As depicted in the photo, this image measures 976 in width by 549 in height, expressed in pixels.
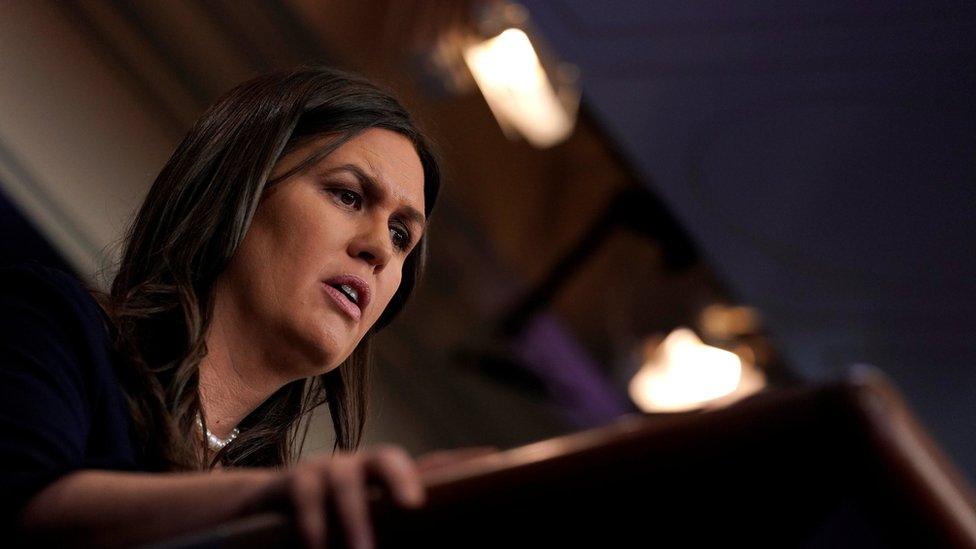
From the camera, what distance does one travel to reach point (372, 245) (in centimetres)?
88

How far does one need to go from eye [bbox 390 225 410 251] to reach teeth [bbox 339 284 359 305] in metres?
0.11

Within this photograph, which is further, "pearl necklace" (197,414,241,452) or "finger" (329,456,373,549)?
"pearl necklace" (197,414,241,452)

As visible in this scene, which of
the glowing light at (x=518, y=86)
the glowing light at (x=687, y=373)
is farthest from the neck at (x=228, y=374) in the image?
the glowing light at (x=687, y=373)

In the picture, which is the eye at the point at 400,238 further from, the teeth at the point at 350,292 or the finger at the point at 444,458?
the finger at the point at 444,458

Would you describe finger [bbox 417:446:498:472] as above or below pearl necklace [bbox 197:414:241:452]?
below

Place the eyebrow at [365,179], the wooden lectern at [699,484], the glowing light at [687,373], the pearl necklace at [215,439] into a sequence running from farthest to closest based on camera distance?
the glowing light at [687,373] < the eyebrow at [365,179] < the pearl necklace at [215,439] < the wooden lectern at [699,484]

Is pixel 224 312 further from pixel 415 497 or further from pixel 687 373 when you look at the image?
pixel 687 373

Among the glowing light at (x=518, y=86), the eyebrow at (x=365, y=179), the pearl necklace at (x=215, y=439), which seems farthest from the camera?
the glowing light at (x=518, y=86)

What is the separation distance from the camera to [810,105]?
2951 mm

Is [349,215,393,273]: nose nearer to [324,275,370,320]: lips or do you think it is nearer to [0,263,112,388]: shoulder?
[324,275,370,320]: lips

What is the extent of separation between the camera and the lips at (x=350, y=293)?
842mm

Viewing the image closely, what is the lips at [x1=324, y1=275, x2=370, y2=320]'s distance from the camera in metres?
0.84

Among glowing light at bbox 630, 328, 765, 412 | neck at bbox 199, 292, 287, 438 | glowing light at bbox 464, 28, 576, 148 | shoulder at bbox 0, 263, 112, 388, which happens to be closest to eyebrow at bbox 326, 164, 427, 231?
neck at bbox 199, 292, 287, 438

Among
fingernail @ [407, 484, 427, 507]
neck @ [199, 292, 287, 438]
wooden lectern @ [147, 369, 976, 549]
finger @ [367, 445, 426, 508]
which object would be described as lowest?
wooden lectern @ [147, 369, 976, 549]
